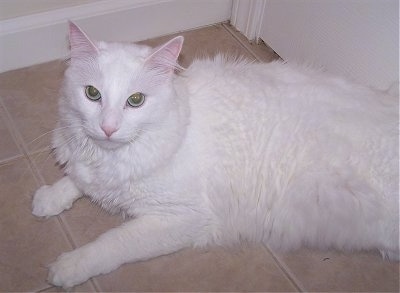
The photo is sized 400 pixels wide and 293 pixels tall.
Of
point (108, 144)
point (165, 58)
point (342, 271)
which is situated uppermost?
point (165, 58)

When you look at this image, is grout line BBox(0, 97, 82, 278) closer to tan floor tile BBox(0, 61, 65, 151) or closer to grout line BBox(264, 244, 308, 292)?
tan floor tile BBox(0, 61, 65, 151)

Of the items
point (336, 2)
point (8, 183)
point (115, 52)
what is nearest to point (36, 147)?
point (8, 183)

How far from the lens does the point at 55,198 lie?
1561 mm

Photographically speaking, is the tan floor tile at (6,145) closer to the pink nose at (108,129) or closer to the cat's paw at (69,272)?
the cat's paw at (69,272)

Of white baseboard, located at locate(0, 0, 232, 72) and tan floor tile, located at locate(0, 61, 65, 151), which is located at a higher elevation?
white baseboard, located at locate(0, 0, 232, 72)

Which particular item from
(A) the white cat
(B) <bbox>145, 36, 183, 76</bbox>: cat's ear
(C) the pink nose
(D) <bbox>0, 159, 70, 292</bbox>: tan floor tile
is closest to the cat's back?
(A) the white cat

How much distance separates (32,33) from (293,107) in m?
1.14

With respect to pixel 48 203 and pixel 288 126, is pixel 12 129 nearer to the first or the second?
pixel 48 203

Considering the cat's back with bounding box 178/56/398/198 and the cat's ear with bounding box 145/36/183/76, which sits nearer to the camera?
the cat's ear with bounding box 145/36/183/76

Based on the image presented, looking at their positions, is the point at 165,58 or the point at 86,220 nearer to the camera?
the point at 165,58

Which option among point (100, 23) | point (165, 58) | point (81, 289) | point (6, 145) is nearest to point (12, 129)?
point (6, 145)

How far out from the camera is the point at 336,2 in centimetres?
182

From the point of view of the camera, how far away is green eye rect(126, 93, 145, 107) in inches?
47.6

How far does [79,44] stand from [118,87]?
0.17 metres
